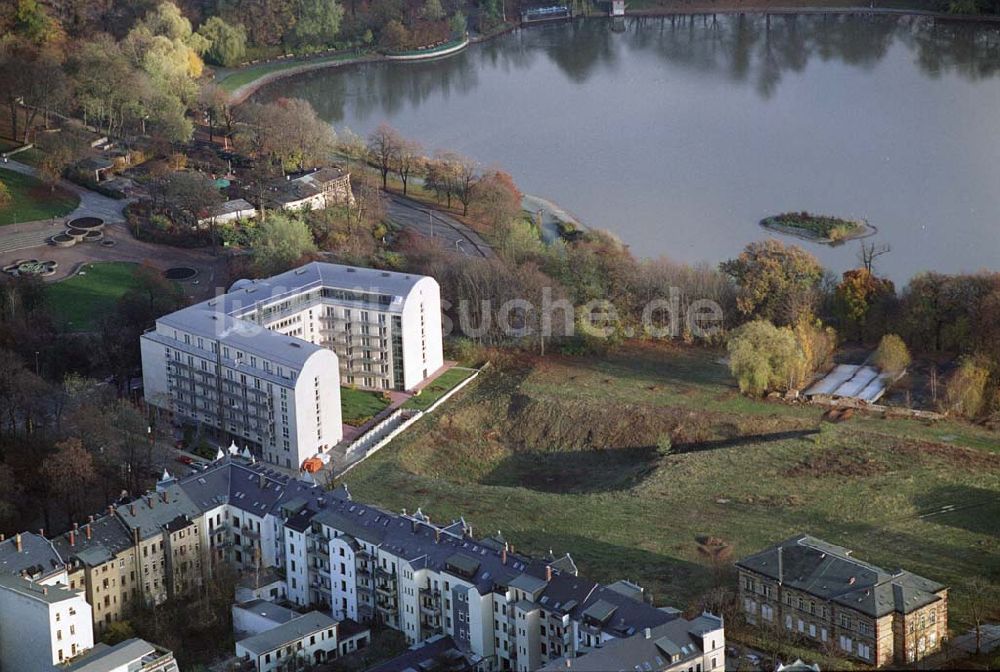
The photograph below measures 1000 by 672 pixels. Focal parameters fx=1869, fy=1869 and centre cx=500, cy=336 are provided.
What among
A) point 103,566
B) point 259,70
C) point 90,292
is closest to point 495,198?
point 90,292

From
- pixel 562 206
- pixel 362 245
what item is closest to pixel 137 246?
pixel 362 245

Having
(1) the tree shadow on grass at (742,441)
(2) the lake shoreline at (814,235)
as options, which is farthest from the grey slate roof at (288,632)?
(2) the lake shoreline at (814,235)

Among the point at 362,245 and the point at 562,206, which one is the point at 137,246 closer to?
the point at 362,245

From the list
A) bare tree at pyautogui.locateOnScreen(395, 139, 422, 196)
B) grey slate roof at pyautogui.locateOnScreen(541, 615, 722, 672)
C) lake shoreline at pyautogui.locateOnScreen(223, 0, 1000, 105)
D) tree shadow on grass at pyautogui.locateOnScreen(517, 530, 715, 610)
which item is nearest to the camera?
grey slate roof at pyautogui.locateOnScreen(541, 615, 722, 672)

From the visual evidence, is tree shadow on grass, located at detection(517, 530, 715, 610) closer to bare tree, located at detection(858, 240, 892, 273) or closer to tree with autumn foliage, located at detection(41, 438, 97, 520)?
tree with autumn foliage, located at detection(41, 438, 97, 520)

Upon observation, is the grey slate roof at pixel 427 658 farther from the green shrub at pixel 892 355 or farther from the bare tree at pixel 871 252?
the bare tree at pixel 871 252

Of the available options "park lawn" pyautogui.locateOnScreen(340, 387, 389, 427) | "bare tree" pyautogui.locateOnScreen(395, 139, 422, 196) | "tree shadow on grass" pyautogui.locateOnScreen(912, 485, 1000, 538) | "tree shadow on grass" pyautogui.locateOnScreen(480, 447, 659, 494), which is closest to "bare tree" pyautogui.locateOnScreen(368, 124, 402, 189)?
"bare tree" pyautogui.locateOnScreen(395, 139, 422, 196)

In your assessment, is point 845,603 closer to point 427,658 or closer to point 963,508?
point 963,508
